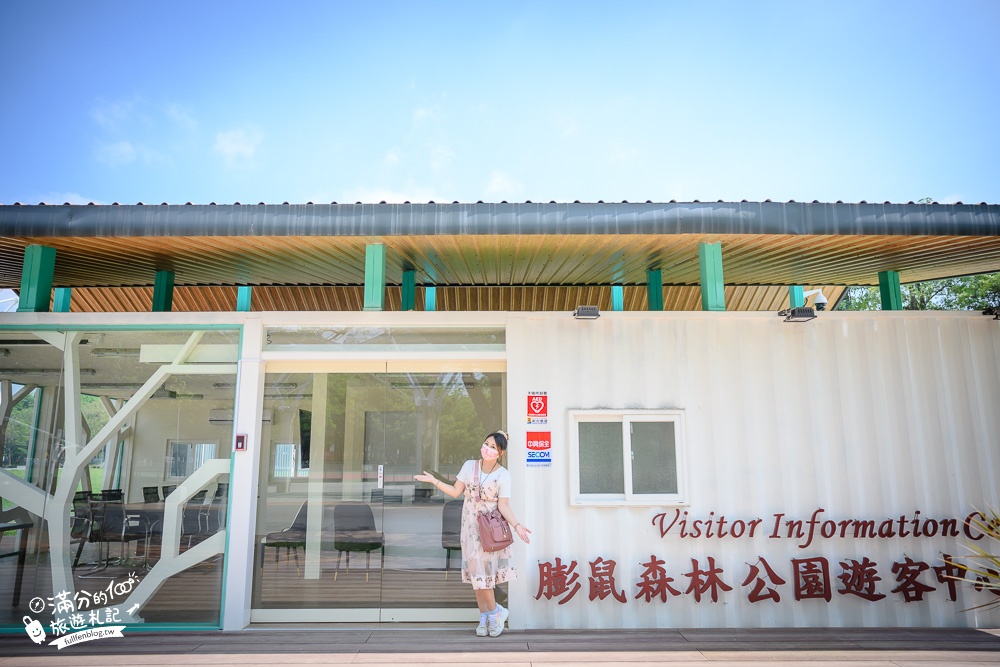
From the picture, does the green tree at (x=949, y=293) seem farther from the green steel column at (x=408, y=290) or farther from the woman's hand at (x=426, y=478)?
the woman's hand at (x=426, y=478)

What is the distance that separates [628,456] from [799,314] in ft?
6.70

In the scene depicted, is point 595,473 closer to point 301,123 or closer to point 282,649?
point 282,649

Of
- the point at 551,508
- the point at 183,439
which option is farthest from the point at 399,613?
the point at 183,439

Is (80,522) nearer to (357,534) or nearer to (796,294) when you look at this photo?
(357,534)

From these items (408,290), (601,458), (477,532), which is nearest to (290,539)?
(477,532)

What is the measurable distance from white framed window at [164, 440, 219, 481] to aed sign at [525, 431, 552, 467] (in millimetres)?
2919

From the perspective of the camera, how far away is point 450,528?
580 cm

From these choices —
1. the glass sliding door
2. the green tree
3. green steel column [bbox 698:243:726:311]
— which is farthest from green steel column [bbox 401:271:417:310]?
the green tree

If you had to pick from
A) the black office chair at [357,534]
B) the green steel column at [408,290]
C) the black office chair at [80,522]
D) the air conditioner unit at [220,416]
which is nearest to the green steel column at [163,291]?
the air conditioner unit at [220,416]

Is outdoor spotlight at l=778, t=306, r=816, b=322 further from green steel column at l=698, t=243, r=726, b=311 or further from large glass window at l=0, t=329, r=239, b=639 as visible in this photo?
large glass window at l=0, t=329, r=239, b=639

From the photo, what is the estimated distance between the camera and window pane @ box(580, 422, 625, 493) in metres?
5.55

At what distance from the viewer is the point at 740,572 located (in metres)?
5.45

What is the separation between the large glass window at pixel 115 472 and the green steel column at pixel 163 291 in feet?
2.93

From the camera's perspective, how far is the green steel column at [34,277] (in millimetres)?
5809
